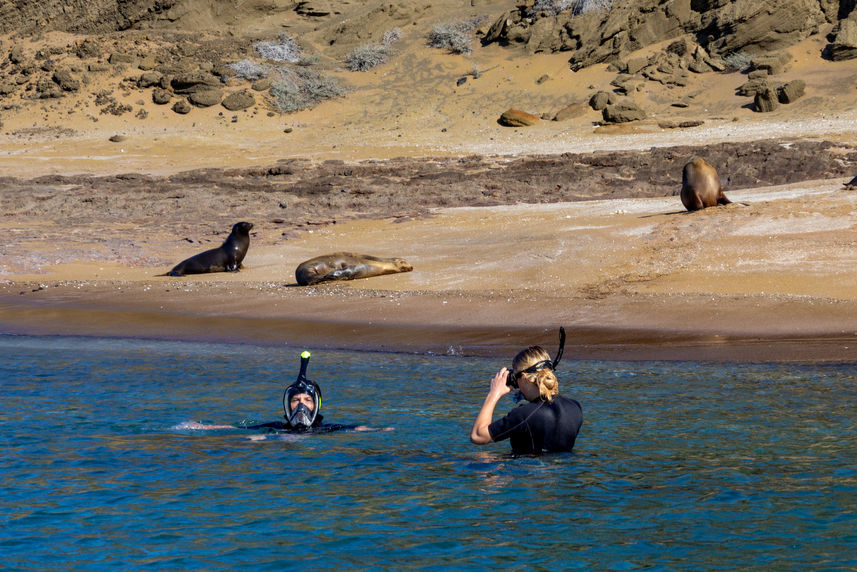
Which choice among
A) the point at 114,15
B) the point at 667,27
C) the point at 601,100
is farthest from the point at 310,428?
the point at 114,15

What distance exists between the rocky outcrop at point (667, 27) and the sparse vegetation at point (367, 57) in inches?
193

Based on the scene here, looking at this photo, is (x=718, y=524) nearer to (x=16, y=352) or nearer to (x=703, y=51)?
(x=16, y=352)

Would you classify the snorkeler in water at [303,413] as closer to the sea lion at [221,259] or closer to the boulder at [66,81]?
the sea lion at [221,259]

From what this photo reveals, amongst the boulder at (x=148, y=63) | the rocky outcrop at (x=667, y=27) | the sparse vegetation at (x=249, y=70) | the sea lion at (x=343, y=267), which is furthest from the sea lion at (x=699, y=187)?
the boulder at (x=148, y=63)

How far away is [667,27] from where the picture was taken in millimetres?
40781

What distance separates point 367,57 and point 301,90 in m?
5.18

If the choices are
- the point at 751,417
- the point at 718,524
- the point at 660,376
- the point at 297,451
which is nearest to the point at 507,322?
the point at 660,376

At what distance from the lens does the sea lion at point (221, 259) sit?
1736cm

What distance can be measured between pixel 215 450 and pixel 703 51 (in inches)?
1405

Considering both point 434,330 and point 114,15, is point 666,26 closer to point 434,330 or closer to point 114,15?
point 114,15

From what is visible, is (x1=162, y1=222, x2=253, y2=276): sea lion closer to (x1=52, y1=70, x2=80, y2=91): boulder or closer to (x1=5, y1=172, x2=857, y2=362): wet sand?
(x1=5, y1=172, x2=857, y2=362): wet sand

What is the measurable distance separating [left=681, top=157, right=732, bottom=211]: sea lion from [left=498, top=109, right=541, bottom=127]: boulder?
17.9 m

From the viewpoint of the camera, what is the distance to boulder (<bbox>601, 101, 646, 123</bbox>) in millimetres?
33344

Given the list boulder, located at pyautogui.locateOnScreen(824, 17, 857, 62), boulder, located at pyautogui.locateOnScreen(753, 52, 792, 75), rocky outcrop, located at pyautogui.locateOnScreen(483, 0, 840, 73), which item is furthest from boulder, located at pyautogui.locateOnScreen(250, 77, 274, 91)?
boulder, located at pyautogui.locateOnScreen(824, 17, 857, 62)
